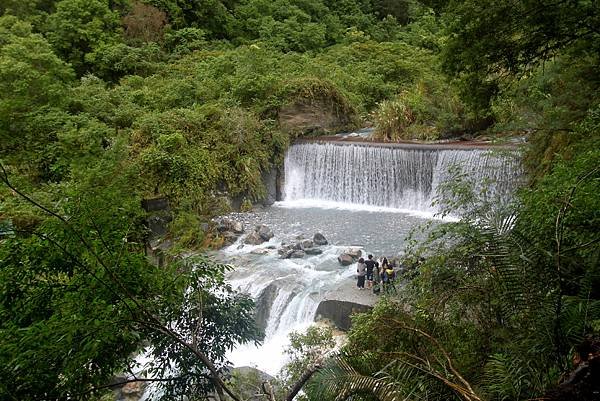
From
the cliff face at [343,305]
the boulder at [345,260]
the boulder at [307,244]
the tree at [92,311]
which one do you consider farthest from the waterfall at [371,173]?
the tree at [92,311]

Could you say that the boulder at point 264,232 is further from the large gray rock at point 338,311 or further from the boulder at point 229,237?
the large gray rock at point 338,311

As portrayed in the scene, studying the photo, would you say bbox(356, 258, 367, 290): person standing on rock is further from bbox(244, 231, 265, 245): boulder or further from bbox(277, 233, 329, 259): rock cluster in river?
bbox(244, 231, 265, 245): boulder

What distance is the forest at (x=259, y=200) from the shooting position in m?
2.32

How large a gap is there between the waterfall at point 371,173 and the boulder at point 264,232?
3087 mm

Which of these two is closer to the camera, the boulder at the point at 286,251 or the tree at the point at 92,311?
the tree at the point at 92,311

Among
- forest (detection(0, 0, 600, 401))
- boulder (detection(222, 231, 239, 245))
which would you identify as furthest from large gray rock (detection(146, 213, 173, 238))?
boulder (detection(222, 231, 239, 245))

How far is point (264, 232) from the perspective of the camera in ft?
34.0

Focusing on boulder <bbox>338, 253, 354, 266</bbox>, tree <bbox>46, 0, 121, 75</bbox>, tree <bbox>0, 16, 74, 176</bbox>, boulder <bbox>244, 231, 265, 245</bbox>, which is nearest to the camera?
tree <bbox>0, 16, 74, 176</bbox>

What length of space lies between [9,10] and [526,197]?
19.8 metres

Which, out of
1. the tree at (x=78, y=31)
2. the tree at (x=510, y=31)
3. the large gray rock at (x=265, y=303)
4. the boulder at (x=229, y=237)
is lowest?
the large gray rock at (x=265, y=303)

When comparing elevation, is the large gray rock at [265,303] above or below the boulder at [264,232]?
below

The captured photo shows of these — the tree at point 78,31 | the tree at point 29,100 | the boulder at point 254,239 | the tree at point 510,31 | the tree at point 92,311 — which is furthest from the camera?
the tree at point 78,31

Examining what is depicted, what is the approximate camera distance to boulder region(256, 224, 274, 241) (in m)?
10.2

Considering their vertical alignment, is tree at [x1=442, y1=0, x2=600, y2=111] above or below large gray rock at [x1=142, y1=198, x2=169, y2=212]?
above
